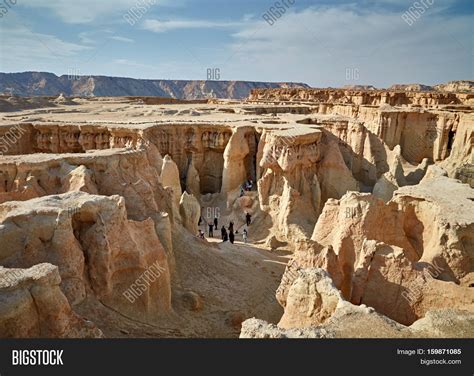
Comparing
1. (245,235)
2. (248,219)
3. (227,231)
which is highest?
(248,219)

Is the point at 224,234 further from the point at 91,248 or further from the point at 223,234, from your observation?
the point at 91,248

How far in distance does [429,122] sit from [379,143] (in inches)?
282

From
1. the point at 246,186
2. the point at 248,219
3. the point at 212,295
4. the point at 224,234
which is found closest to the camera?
the point at 212,295

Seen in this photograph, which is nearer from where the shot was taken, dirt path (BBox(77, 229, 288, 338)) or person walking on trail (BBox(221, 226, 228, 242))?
dirt path (BBox(77, 229, 288, 338))

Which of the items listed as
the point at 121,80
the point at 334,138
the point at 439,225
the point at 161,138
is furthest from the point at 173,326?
the point at 121,80

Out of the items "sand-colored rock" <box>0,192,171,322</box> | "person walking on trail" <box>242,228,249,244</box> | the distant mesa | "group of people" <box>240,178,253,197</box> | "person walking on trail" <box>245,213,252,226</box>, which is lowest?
"person walking on trail" <box>242,228,249,244</box>

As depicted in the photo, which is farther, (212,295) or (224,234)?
(224,234)

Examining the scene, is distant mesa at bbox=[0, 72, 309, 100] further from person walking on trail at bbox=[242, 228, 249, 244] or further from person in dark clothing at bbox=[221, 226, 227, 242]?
person walking on trail at bbox=[242, 228, 249, 244]

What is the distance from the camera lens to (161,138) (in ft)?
73.7

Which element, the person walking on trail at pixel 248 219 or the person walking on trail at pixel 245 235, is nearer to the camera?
the person walking on trail at pixel 245 235

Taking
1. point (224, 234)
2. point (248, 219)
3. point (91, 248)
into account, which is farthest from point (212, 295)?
point (248, 219)

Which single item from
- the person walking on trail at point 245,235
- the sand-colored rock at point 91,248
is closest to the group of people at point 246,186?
the person walking on trail at point 245,235

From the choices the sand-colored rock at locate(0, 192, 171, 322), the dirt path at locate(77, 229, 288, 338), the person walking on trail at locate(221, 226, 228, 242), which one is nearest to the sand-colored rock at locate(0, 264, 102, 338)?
the sand-colored rock at locate(0, 192, 171, 322)

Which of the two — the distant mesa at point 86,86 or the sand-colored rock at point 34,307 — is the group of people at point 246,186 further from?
the distant mesa at point 86,86
